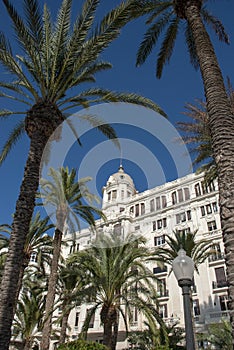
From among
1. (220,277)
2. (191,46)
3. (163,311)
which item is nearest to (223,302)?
(220,277)

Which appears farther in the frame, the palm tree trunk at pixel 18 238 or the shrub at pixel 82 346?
the shrub at pixel 82 346

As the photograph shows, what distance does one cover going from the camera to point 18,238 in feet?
30.0

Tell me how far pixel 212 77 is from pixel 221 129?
1.81 m

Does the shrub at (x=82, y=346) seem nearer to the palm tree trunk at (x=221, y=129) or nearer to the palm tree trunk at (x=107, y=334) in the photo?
the palm tree trunk at (x=107, y=334)

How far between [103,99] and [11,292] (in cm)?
773

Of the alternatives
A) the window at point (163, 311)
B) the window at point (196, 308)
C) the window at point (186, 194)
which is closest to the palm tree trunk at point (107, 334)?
the window at point (196, 308)

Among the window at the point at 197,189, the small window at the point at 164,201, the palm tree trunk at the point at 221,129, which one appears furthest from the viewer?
the small window at the point at 164,201

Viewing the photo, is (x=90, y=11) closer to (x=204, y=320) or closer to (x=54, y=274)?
(x=54, y=274)

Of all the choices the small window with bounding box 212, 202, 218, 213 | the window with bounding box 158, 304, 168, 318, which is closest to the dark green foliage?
the window with bounding box 158, 304, 168, 318

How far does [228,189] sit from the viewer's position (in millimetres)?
6047

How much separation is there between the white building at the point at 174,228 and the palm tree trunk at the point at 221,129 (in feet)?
62.3

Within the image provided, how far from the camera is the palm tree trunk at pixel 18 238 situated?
8.16m

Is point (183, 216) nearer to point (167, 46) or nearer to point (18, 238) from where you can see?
point (167, 46)

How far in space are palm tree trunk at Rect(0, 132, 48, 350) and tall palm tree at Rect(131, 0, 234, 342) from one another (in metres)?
5.48
